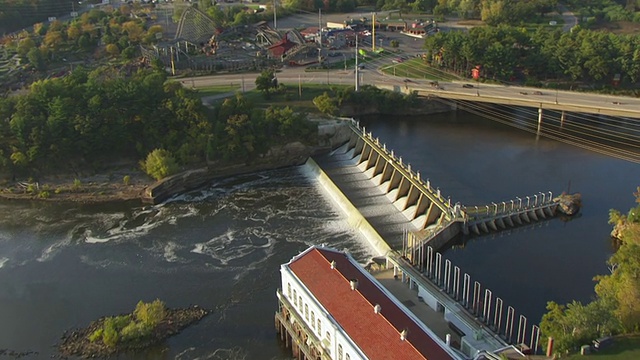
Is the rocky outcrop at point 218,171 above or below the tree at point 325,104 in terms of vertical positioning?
below

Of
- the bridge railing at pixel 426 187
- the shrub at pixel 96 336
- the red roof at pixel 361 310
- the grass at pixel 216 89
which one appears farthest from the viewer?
the grass at pixel 216 89

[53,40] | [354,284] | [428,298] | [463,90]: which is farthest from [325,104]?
[53,40]

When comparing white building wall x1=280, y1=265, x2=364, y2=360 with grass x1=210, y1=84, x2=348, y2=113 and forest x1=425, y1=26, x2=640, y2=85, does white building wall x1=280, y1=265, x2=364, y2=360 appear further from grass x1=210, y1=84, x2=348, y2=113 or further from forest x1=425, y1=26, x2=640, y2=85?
forest x1=425, y1=26, x2=640, y2=85

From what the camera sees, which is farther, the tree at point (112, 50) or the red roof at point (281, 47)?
the tree at point (112, 50)

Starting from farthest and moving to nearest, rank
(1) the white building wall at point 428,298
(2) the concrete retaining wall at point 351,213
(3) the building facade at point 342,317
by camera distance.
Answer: (2) the concrete retaining wall at point 351,213 → (1) the white building wall at point 428,298 → (3) the building facade at point 342,317

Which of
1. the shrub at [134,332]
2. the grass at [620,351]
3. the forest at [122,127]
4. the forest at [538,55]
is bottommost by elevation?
the shrub at [134,332]

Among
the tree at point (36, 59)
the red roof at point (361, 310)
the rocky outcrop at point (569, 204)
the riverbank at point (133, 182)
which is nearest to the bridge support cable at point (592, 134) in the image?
the rocky outcrop at point (569, 204)

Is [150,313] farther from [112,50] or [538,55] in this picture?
[112,50]

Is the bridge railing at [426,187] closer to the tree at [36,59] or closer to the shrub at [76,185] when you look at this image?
the shrub at [76,185]
